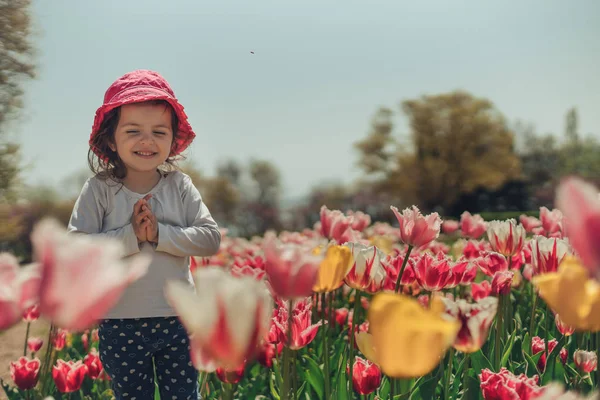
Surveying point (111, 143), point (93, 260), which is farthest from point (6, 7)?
point (93, 260)

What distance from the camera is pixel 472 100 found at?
31531mm

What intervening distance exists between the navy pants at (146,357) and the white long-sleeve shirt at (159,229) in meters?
0.07

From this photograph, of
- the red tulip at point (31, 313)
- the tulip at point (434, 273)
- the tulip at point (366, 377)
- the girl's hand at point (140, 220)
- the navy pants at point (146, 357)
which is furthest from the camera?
the red tulip at point (31, 313)

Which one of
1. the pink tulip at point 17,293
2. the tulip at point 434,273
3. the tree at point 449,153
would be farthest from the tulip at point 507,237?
the tree at point 449,153

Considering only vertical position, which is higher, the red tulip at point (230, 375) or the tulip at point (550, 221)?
the tulip at point (550, 221)

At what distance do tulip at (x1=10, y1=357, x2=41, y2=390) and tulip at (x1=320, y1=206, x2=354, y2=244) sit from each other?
4.58ft

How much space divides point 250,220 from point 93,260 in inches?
1034

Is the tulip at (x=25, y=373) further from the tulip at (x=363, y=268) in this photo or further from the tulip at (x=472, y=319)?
the tulip at (x=472, y=319)

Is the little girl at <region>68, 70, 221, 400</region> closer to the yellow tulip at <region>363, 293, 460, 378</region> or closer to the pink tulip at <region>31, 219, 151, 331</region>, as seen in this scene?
the pink tulip at <region>31, 219, 151, 331</region>

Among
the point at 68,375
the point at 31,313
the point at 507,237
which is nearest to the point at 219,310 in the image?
the point at 507,237

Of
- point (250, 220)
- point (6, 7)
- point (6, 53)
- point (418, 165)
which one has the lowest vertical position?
point (250, 220)

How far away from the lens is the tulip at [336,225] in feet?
8.45

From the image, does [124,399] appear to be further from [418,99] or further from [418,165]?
[418,99]

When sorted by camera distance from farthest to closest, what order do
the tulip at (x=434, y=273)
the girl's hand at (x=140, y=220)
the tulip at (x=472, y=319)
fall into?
1. the girl's hand at (x=140, y=220)
2. the tulip at (x=434, y=273)
3. the tulip at (x=472, y=319)
